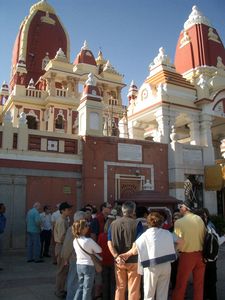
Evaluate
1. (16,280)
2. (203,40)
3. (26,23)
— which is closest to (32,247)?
(16,280)

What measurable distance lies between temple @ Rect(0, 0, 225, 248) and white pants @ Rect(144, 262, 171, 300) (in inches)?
218

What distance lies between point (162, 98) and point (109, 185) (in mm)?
5628

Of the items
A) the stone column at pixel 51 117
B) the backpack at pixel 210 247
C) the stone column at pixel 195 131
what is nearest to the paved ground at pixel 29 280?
the backpack at pixel 210 247

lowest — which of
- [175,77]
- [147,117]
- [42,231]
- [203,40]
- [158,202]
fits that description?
[42,231]

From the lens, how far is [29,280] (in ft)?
23.7

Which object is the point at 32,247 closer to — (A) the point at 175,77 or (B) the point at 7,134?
(B) the point at 7,134

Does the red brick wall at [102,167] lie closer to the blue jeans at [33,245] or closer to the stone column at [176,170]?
the stone column at [176,170]

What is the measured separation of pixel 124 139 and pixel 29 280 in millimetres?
7585

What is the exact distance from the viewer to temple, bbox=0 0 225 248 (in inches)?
467

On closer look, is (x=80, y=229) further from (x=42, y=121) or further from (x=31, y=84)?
(x=31, y=84)

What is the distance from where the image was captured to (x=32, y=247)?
9703 mm

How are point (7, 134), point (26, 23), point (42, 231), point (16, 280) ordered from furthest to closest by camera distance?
1. point (26, 23)
2. point (7, 134)
3. point (42, 231)
4. point (16, 280)

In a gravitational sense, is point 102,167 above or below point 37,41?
below

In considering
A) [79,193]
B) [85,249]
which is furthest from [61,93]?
[85,249]
